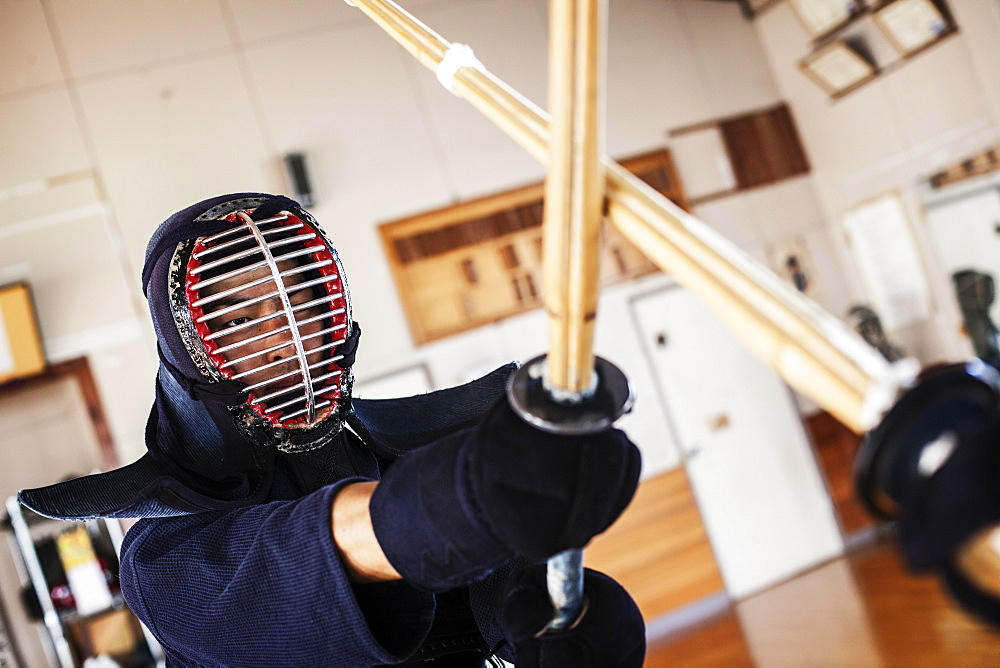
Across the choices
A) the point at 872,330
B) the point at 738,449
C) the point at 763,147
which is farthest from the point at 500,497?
the point at 763,147

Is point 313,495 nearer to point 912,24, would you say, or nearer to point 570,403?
point 570,403

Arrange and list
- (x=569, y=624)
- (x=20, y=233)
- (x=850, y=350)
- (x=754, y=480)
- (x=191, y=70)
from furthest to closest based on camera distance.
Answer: (x=754, y=480) < (x=191, y=70) < (x=20, y=233) < (x=569, y=624) < (x=850, y=350)

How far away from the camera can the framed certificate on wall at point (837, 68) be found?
211 inches

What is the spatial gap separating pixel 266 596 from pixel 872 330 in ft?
17.8

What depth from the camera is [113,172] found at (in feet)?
15.3

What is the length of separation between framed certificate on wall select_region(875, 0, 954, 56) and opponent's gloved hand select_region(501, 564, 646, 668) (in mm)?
5109

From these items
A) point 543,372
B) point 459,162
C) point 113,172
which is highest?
point 113,172

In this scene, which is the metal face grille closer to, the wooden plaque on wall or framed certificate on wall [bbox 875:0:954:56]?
the wooden plaque on wall

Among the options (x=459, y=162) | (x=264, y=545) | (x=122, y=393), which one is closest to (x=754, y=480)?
(x=459, y=162)

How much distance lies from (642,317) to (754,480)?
4.61 feet

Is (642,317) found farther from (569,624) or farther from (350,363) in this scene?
(569,624)

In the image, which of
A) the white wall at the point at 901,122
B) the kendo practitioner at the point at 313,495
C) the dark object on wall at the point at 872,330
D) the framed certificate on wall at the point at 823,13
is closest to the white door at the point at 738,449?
the dark object on wall at the point at 872,330

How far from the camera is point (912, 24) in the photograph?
5.00 m

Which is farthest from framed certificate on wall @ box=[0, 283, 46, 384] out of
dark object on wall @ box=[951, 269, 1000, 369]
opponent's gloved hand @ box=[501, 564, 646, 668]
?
dark object on wall @ box=[951, 269, 1000, 369]
